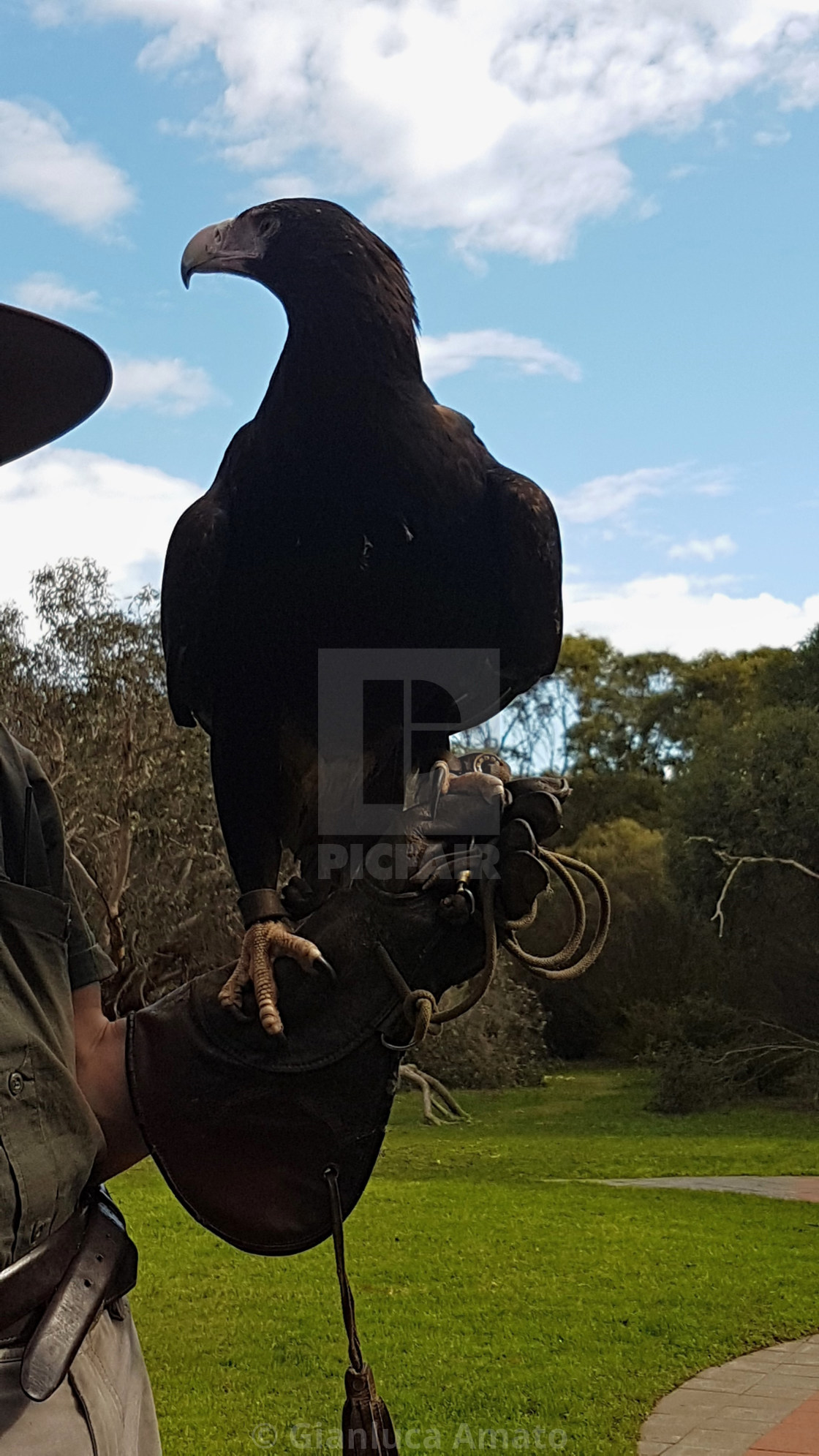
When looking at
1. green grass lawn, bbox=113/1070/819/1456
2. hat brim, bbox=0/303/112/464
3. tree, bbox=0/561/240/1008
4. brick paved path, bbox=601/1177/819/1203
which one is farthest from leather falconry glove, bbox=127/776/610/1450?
tree, bbox=0/561/240/1008

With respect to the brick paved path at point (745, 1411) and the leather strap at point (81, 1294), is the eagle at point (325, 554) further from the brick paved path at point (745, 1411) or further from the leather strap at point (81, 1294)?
the brick paved path at point (745, 1411)

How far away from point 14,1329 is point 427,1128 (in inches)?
462

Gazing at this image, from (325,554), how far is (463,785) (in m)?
0.45

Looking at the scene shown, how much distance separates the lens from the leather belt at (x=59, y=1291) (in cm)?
130

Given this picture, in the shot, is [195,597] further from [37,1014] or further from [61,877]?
[37,1014]

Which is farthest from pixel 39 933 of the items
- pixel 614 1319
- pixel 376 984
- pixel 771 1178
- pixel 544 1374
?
pixel 771 1178

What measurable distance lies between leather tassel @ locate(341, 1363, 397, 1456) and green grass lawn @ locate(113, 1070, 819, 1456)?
361cm

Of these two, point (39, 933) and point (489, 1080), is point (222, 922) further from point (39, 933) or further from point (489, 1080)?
point (39, 933)

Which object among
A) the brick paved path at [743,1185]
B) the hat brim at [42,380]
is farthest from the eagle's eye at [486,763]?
the brick paved path at [743,1185]

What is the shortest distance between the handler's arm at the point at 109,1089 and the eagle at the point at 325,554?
25 cm

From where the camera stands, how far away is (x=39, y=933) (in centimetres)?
149

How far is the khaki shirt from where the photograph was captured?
4.40 ft

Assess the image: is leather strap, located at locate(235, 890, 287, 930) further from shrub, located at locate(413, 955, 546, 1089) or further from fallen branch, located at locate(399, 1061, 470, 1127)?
shrub, located at locate(413, 955, 546, 1089)

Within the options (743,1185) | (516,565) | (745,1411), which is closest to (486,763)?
(516,565)
